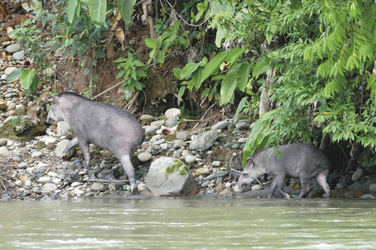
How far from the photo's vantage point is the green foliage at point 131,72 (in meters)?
10.1

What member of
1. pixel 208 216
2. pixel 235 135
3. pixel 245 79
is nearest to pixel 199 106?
pixel 235 135

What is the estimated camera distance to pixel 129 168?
835cm

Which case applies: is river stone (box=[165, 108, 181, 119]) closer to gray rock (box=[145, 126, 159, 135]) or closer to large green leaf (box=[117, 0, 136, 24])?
gray rock (box=[145, 126, 159, 135])

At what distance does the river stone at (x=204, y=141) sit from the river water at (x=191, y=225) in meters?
2.26

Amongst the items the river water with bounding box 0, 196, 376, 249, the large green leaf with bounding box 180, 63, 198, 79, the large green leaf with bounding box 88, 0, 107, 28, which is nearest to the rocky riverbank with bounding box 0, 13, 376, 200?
the large green leaf with bounding box 180, 63, 198, 79

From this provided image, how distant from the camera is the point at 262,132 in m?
7.62

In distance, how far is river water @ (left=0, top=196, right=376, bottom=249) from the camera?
137 inches

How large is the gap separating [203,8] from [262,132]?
234 centimetres

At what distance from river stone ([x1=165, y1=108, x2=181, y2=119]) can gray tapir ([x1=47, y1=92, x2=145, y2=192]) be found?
164cm

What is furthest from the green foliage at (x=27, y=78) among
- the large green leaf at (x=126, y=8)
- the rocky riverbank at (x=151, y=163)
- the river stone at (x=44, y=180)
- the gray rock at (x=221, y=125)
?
the large green leaf at (x=126, y=8)

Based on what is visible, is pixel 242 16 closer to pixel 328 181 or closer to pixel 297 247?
pixel 328 181

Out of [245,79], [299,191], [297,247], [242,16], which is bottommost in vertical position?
[299,191]

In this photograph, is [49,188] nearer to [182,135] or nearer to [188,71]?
[182,135]

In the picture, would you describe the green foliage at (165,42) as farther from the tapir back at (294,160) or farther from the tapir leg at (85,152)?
the tapir back at (294,160)
